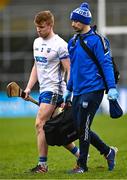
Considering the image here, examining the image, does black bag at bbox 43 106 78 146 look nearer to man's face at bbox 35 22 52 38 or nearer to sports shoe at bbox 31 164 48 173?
sports shoe at bbox 31 164 48 173

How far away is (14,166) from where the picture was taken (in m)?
12.4

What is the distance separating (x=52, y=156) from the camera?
1426cm

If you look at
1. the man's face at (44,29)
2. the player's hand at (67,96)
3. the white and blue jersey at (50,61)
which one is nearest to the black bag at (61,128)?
the player's hand at (67,96)

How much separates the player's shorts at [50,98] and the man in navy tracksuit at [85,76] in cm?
68

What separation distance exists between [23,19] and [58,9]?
63.2 inches

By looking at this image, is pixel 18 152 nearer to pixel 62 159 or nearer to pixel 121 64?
pixel 62 159

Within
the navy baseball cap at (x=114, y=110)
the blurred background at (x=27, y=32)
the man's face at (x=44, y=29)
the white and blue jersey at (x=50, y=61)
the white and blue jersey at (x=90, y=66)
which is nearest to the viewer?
the white and blue jersey at (x=90, y=66)

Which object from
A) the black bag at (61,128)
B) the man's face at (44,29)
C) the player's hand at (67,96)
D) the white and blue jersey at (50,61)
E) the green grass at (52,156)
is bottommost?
the green grass at (52,156)

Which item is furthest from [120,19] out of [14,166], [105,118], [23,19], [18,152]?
[14,166]

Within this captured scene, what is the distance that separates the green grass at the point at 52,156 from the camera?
35.5 ft

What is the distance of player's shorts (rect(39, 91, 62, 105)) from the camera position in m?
11.5

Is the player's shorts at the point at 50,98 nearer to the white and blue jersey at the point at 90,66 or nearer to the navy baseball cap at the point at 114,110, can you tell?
the white and blue jersey at the point at 90,66

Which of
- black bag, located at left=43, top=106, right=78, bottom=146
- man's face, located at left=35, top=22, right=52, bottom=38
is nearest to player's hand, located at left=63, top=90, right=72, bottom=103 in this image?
black bag, located at left=43, top=106, right=78, bottom=146

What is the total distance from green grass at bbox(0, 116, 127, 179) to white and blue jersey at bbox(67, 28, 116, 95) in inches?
46.8
